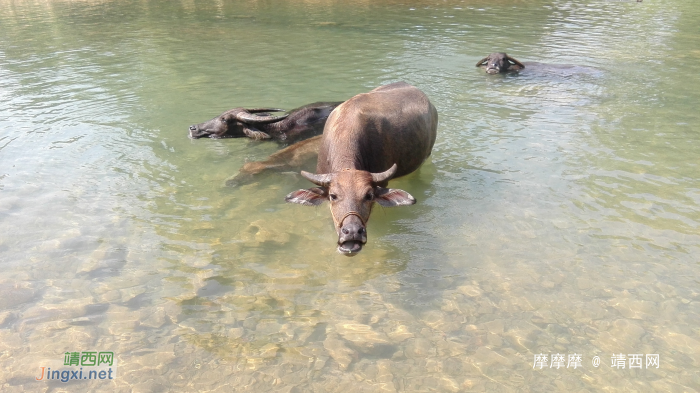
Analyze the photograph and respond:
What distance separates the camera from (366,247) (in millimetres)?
5090

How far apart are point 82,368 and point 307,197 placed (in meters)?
2.23

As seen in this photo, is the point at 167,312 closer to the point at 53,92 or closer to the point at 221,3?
the point at 53,92

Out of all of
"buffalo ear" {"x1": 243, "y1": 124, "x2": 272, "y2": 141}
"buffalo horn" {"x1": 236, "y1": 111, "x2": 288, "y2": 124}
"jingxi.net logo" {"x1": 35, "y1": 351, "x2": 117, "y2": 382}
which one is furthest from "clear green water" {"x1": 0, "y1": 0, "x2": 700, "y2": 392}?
"buffalo horn" {"x1": 236, "y1": 111, "x2": 288, "y2": 124}

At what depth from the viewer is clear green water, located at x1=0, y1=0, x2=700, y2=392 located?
3.65 metres

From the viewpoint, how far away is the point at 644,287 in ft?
14.1

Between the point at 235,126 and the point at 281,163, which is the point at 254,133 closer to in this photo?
the point at 235,126

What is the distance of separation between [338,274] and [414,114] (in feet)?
8.43

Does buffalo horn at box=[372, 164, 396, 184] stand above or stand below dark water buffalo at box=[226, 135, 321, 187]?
above

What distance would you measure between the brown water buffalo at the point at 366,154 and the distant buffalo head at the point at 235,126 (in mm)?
1998

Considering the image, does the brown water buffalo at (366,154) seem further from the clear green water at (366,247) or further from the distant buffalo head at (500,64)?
the distant buffalo head at (500,64)

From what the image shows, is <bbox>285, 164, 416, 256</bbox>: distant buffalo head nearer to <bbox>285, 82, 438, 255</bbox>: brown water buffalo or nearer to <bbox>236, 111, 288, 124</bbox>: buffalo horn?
<bbox>285, 82, 438, 255</bbox>: brown water buffalo

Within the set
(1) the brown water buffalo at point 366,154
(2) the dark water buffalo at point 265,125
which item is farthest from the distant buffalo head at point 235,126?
(1) the brown water buffalo at point 366,154

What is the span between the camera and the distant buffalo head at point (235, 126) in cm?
787

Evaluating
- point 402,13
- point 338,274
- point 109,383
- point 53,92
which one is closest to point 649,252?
point 338,274
